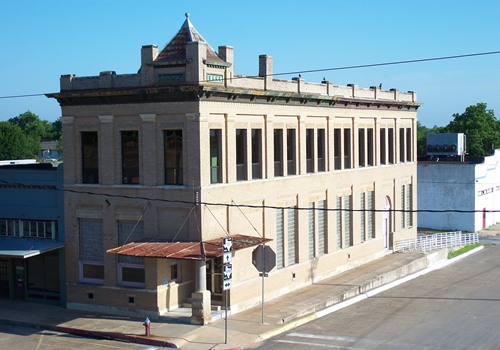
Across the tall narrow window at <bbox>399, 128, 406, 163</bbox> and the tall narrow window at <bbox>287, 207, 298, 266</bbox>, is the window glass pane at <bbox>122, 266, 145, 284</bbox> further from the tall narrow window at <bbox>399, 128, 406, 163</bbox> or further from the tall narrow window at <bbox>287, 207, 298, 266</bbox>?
the tall narrow window at <bbox>399, 128, 406, 163</bbox>

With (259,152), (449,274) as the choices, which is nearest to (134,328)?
(259,152)

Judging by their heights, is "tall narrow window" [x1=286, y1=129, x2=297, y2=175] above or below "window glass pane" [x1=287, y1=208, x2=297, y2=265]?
above

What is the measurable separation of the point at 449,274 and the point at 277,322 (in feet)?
50.6

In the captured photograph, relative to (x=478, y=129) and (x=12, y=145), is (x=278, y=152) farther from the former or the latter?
→ (x=478, y=129)

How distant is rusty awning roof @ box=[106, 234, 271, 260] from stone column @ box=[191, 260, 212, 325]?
26.1 inches

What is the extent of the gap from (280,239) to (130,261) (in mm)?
7100

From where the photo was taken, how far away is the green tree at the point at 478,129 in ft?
363

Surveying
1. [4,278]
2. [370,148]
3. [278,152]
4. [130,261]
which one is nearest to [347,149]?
[370,148]

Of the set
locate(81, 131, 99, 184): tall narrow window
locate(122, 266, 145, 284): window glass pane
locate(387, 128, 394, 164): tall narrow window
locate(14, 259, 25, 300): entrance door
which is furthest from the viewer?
locate(387, 128, 394, 164): tall narrow window

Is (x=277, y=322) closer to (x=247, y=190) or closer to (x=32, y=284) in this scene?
(x=247, y=190)

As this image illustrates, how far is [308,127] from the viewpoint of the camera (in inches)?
1348

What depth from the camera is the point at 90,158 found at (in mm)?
29172

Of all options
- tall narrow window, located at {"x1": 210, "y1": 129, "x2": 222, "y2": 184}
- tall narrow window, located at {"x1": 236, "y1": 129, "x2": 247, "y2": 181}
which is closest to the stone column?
tall narrow window, located at {"x1": 210, "y1": 129, "x2": 222, "y2": 184}

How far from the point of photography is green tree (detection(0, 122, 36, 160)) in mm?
98062
